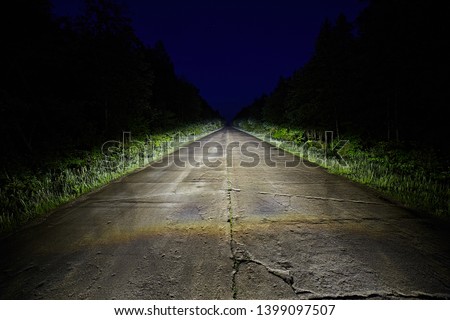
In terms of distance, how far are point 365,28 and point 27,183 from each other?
44.5ft

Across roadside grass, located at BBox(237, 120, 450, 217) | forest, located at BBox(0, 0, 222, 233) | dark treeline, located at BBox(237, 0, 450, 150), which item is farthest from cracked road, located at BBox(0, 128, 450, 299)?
dark treeline, located at BBox(237, 0, 450, 150)

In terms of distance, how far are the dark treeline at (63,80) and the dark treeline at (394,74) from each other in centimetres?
1128

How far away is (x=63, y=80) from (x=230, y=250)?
11.2 m

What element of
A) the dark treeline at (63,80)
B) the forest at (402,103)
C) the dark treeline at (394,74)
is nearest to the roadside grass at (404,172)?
the forest at (402,103)

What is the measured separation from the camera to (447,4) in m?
7.51

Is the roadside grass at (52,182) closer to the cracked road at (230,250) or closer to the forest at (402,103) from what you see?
the cracked road at (230,250)

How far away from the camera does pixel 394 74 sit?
31.2 ft

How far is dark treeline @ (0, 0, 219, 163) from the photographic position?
770 cm

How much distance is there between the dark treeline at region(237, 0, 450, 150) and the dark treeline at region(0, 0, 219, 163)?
1128 cm

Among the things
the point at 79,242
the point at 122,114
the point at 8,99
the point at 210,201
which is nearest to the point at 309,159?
the point at 210,201

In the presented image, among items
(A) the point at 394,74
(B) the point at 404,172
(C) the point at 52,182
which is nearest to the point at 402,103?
(A) the point at 394,74

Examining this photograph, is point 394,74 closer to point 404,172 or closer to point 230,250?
point 404,172

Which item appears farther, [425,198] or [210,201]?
[210,201]

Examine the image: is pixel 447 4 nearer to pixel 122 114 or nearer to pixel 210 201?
pixel 210 201
